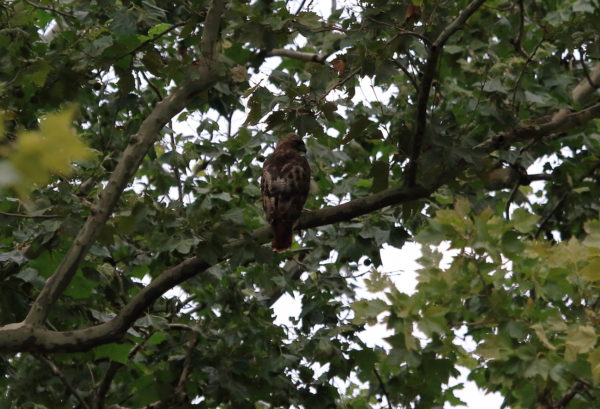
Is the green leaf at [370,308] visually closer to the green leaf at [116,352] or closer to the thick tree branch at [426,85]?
the thick tree branch at [426,85]

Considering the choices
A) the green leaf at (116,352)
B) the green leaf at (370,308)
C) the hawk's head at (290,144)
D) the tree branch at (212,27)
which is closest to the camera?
the green leaf at (370,308)

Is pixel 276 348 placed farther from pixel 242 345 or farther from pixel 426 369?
pixel 426 369

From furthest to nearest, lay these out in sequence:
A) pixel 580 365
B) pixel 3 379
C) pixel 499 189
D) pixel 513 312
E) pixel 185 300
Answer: pixel 499 189 < pixel 185 300 < pixel 3 379 < pixel 513 312 < pixel 580 365

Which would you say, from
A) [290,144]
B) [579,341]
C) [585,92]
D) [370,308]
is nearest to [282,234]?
[290,144]

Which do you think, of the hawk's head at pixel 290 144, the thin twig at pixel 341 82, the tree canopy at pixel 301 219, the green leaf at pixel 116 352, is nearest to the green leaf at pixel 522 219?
the tree canopy at pixel 301 219

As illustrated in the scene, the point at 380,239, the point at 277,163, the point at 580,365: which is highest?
the point at 277,163

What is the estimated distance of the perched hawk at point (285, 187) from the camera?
4.85m

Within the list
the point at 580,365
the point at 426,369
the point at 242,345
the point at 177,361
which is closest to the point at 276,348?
the point at 242,345

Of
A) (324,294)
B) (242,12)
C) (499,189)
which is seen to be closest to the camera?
(242,12)

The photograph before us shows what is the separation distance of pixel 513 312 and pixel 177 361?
105 inches

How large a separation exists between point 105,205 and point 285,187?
4.66ft

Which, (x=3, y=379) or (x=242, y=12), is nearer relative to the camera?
(x=242, y=12)

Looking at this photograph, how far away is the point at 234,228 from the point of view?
398 cm

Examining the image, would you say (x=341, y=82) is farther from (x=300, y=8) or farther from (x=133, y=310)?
(x=133, y=310)
